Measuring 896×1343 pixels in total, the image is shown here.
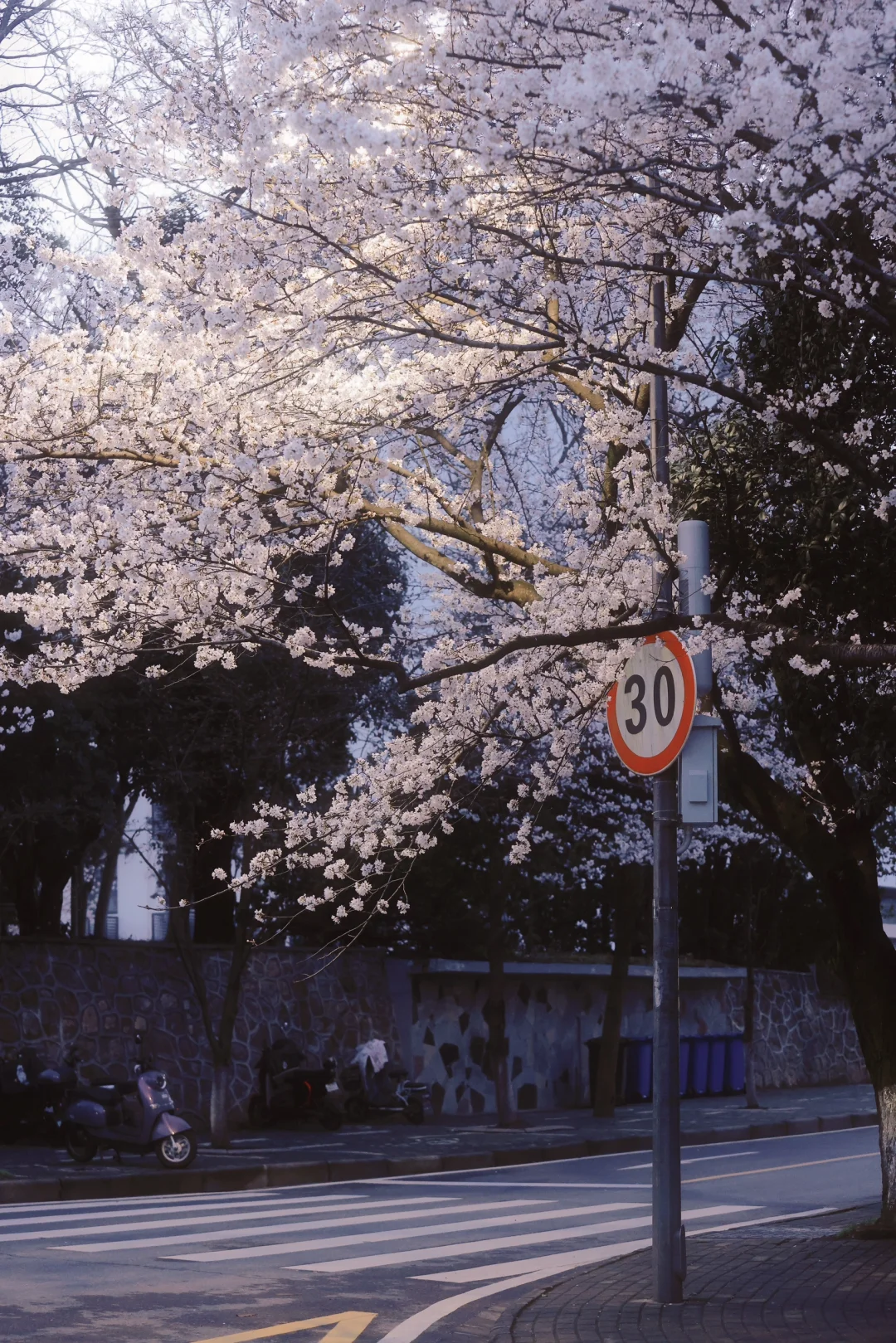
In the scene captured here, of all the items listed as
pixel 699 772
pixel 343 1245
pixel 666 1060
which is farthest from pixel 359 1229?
pixel 699 772

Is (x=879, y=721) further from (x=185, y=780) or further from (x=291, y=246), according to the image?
(x=185, y=780)

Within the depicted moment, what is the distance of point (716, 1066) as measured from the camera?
1096 inches

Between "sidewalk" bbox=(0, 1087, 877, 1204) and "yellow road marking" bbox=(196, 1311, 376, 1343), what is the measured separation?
6.12 m

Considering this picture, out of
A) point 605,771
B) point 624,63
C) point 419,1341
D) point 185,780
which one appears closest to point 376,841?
point 419,1341

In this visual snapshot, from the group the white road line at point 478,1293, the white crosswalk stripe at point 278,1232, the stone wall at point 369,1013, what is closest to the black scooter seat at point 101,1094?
the stone wall at point 369,1013

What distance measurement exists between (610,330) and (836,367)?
61.3 inches

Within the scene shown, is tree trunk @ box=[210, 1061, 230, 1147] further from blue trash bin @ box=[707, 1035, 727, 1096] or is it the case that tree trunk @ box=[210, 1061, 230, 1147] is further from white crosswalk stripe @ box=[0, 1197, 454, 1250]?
blue trash bin @ box=[707, 1035, 727, 1096]

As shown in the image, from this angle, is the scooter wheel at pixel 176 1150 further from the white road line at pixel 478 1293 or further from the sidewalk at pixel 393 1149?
the white road line at pixel 478 1293

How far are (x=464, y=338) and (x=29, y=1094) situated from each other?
37.4 feet

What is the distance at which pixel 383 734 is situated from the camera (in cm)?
2253

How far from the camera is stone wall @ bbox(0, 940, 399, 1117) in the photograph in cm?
1777

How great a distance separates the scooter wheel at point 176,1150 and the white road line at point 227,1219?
1812 millimetres

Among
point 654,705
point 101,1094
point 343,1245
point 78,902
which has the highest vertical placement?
point 654,705

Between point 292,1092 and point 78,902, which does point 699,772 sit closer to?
point 292,1092
